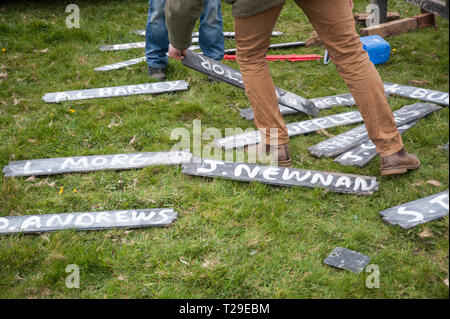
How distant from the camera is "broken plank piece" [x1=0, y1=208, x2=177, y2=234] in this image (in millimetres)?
2816

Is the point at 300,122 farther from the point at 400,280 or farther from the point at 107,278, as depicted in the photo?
the point at 107,278

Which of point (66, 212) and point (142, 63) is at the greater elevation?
point (142, 63)

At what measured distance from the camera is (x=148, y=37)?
500cm

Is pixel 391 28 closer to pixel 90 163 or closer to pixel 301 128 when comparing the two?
pixel 301 128

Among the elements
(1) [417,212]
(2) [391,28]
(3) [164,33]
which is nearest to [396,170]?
(1) [417,212]

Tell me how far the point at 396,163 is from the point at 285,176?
32.6 inches

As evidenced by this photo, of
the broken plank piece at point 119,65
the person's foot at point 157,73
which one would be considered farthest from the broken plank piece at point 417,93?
the broken plank piece at point 119,65

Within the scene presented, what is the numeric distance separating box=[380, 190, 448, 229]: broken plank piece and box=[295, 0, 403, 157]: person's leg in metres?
0.43

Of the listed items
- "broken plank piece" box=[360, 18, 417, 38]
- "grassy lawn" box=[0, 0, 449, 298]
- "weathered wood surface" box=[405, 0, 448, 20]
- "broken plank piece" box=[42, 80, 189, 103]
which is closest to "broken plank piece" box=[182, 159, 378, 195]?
"grassy lawn" box=[0, 0, 449, 298]

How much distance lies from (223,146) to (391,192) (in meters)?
1.46

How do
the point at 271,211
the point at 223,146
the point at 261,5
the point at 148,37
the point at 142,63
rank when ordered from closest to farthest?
the point at 261,5 < the point at 271,211 < the point at 223,146 < the point at 148,37 < the point at 142,63

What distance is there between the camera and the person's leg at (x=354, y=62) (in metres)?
2.75
